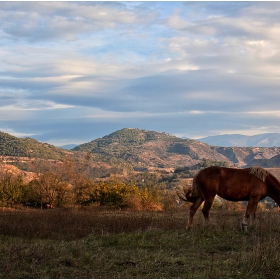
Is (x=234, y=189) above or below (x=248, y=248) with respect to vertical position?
above

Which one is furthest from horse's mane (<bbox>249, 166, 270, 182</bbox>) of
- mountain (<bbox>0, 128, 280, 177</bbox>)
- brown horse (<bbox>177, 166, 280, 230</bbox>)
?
mountain (<bbox>0, 128, 280, 177</bbox>)

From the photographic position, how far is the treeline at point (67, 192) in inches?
1174

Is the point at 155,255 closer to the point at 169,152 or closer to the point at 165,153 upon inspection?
the point at 165,153

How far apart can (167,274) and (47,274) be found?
206cm

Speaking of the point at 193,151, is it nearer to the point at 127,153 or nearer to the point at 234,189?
the point at 127,153

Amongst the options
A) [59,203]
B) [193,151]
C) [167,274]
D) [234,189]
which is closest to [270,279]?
[167,274]

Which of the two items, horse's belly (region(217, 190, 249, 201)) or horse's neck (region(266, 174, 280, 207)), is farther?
horse's neck (region(266, 174, 280, 207))

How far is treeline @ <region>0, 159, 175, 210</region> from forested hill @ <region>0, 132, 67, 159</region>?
6561 centimetres

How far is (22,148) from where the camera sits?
337ft

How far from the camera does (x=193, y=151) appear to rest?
7244 inches

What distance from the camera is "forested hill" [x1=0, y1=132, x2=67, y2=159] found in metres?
97.9

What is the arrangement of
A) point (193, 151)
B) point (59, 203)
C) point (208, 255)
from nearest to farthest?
point (208, 255) → point (59, 203) → point (193, 151)

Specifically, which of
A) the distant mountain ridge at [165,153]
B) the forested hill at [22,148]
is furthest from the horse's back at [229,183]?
the distant mountain ridge at [165,153]

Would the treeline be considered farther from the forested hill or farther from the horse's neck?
the forested hill
